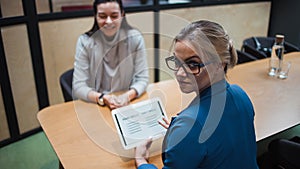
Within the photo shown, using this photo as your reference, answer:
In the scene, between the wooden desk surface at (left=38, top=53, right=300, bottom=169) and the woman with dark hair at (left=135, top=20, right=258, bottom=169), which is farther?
the wooden desk surface at (left=38, top=53, right=300, bottom=169)

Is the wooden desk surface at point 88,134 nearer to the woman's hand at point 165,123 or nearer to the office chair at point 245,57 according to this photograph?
the woman's hand at point 165,123

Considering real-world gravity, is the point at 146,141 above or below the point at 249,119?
below

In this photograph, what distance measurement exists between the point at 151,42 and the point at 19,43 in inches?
60.2

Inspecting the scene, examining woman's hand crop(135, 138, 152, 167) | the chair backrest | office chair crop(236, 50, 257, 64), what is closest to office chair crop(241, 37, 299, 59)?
office chair crop(236, 50, 257, 64)

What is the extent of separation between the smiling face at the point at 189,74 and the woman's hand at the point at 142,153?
339mm

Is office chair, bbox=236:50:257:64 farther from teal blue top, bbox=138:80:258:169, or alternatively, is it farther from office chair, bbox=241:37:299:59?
teal blue top, bbox=138:80:258:169

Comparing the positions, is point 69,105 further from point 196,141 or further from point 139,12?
point 139,12

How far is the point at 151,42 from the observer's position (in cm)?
344

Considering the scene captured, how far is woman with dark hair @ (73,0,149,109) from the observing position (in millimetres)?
1767

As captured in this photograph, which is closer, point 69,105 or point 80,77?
point 69,105

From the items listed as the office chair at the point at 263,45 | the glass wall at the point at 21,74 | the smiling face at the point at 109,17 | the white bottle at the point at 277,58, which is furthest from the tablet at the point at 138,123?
the office chair at the point at 263,45

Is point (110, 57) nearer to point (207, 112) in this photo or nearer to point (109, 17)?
point (109, 17)

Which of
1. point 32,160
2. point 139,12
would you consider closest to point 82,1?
point 139,12

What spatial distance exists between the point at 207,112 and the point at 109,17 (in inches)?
44.0
